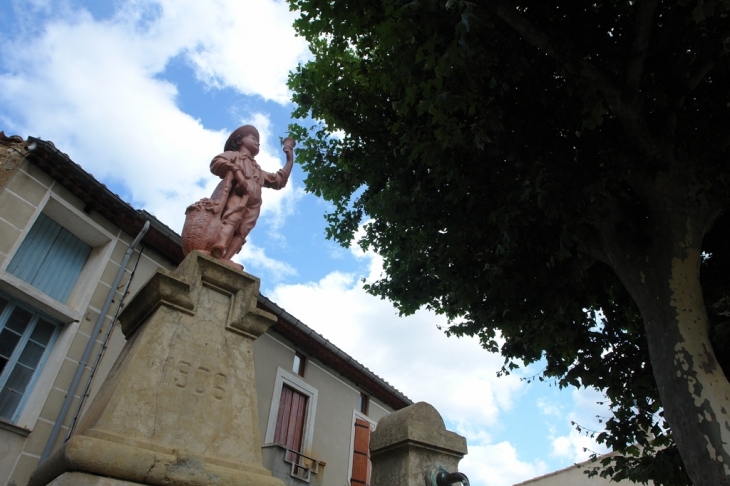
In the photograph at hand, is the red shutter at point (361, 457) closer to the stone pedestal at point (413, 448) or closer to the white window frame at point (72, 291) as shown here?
the white window frame at point (72, 291)

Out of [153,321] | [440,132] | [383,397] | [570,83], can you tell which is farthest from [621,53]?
[383,397]

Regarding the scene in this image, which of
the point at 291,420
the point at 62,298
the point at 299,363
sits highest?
the point at 299,363

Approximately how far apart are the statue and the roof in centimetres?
488

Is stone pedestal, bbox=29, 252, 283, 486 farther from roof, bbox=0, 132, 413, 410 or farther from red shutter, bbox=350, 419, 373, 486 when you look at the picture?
red shutter, bbox=350, 419, 373, 486

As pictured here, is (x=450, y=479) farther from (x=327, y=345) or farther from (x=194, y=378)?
(x=327, y=345)

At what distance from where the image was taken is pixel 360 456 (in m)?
13.5

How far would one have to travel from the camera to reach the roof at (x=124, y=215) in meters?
8.20

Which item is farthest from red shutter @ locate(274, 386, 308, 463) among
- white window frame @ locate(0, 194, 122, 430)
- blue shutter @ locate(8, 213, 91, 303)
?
blue shutter @ locate(8, 213, 91, 303)

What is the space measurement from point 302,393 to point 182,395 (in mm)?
9769

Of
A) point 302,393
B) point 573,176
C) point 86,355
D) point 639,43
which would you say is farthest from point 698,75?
point 302,393

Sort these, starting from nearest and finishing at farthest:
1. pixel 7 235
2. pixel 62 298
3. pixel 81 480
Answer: pixel 81 480
pixel 7 235
pixel 62 298

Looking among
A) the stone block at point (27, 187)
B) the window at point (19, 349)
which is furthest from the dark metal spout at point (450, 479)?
the stone block at point (27, 187)

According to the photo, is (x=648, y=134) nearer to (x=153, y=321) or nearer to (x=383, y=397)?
(x=153, y=321)

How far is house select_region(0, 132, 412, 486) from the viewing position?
291 inches
